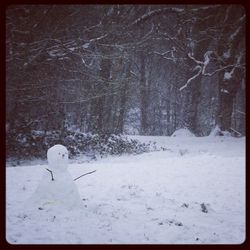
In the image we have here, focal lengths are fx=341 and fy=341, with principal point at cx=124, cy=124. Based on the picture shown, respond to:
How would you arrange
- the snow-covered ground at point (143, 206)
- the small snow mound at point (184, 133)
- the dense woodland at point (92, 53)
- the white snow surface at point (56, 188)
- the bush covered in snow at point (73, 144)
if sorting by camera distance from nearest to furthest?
1. the snow-covered ground at point (143, 206)
2. the white snow surface at point (56, 188)
3. the dense woodland at point (92, 53)
4. the bush covered in snow at point (73, 144)
5. the small snow mound at point (184, 133)

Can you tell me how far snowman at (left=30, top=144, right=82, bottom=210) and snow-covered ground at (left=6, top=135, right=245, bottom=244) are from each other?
0.63ft

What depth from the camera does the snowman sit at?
7109mm

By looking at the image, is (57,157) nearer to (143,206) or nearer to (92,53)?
(143,206)

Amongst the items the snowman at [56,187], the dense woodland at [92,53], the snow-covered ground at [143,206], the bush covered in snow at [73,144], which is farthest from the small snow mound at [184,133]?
the snowman at [56,187]

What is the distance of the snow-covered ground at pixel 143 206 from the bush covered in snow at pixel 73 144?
11.0 ft

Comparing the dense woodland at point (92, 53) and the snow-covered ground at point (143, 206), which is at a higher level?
the dense woodland at point (92, 53)

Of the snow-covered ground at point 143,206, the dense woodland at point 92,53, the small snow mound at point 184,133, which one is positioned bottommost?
the snow-covered ground at point 143,206

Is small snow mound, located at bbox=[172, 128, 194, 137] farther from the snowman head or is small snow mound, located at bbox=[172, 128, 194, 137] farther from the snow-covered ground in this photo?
the snowman head

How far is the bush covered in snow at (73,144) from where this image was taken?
47.6 feet

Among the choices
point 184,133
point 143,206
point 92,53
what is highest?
point 92,53

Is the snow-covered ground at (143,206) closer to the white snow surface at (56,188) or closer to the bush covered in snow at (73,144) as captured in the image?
the white snow surface at (56,188)

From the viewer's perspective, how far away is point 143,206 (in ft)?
25.6

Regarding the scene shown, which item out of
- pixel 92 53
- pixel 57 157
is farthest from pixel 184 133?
pixel 57 157

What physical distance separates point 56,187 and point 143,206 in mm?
2056
